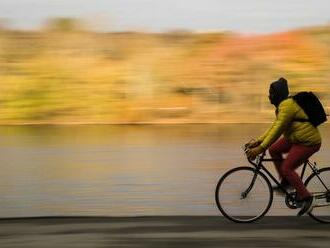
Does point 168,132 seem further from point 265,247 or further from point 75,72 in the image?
Result: point 265,247

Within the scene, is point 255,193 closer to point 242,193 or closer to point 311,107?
point 242,193

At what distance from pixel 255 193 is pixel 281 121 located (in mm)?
874

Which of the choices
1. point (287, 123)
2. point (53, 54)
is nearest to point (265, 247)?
point (287, 123)

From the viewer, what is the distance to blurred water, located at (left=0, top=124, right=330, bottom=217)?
8844mm

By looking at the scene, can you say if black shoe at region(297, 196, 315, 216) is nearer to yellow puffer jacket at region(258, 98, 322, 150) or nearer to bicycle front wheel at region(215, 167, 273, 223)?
bicycle front wheel at region(215, 167, 273, 223)

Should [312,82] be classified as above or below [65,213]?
above

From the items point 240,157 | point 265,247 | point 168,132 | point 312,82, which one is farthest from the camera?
point 312,82

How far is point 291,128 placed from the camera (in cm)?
745

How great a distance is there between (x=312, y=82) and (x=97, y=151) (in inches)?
502

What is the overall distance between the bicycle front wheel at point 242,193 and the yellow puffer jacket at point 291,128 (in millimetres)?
453

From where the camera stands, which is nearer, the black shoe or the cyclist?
the cyclist

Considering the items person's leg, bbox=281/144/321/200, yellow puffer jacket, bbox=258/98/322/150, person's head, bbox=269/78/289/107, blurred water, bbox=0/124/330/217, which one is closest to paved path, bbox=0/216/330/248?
person's leg, bbox=281/144/321/200

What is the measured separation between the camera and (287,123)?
7.36 metres

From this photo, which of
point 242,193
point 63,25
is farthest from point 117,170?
point 63,25
